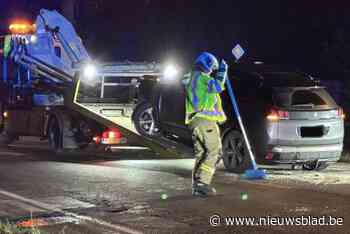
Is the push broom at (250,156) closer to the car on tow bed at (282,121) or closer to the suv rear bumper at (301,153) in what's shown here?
the car on tow bed at (282,121)

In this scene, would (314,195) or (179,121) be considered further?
(179,121)

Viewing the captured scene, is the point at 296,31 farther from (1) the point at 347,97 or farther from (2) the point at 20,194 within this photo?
(2) the point at 20,194

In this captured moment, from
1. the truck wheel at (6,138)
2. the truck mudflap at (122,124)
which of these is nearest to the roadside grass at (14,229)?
the truck mudflap at (122,124)

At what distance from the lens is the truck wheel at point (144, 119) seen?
44.0 ft

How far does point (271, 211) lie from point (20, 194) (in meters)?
3.38

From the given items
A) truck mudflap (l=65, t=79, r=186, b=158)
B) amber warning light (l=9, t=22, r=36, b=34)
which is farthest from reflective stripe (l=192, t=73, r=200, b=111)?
amber warning light (l=9, t=22, r=36, b=34)

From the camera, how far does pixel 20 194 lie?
29.3ft

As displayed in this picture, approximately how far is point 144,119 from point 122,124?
1.48ft

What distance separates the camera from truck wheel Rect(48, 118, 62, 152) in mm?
15391

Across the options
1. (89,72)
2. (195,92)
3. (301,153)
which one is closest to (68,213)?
(195,92)

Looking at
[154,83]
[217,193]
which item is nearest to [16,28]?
[154,83]

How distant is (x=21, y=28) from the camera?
57.0ft

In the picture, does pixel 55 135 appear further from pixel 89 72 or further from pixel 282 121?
pixel 282 121

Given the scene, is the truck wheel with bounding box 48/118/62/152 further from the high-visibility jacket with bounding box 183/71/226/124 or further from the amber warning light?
the high-visibility jacket with bounding box 183/71/226/124
